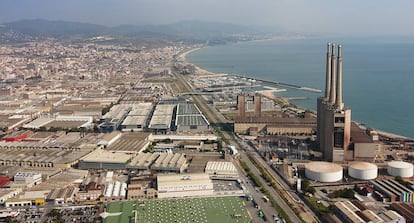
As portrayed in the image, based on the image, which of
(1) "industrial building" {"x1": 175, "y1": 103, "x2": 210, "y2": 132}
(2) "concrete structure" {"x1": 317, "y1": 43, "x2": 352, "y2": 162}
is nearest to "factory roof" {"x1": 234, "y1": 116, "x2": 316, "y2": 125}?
(1) "industrial building" {"x1": 175, "y1": 103, "x2": 210, "y2": 132}

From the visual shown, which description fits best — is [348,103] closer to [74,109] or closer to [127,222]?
[74,109]

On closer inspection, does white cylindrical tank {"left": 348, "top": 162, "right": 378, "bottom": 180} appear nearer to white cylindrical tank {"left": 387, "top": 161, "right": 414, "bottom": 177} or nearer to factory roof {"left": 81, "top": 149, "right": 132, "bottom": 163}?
white cylindrical tank {"left": 387, "top": 161, "right": 414, "bottom": 177}

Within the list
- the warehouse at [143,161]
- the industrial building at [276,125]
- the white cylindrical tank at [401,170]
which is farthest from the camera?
the industrial building at [276,125]

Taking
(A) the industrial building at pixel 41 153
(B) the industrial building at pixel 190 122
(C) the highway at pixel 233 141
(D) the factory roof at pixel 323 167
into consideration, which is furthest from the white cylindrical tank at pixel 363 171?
(A) the industrial building at pixel 41 153

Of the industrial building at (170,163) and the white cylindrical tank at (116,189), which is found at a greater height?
the industrial building at (170,163)

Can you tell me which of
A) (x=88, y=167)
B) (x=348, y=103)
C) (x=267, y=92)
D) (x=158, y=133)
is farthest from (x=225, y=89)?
(x=88, y=167)

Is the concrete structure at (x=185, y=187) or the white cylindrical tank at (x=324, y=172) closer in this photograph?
the concrete structure at (x=185, y=187)

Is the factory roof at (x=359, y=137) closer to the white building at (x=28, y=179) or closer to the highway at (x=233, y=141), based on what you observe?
the highway at (x=233, y=141)

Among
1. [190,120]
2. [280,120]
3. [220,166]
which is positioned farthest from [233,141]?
[220,166]
